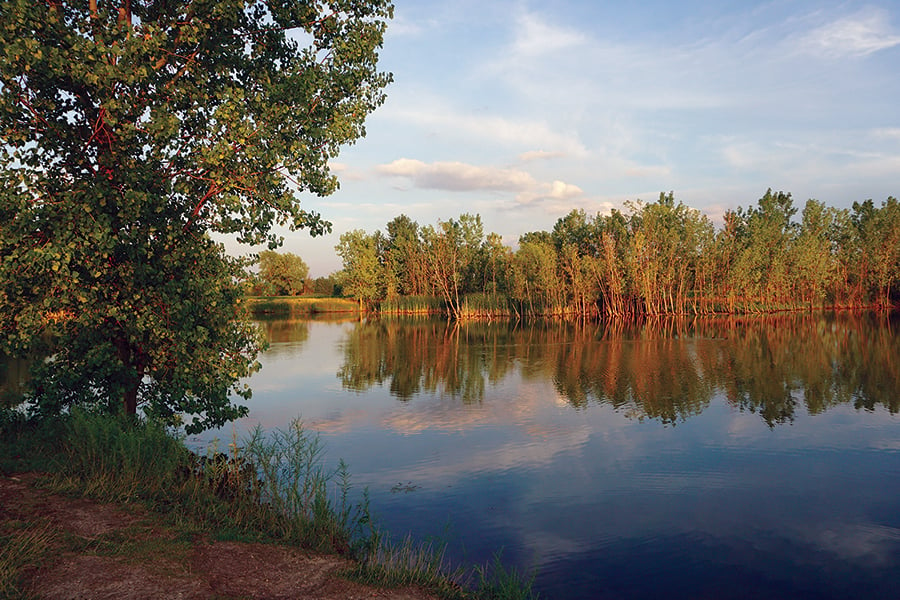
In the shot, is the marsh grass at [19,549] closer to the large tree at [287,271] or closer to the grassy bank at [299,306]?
the grassy bank at [299,306]

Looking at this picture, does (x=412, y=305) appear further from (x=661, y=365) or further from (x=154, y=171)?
(x=154, y=171)

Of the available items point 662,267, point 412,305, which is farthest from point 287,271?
point 662,267

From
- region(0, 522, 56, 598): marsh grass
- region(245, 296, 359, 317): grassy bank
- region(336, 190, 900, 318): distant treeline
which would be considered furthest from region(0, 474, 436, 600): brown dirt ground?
region(245, 296, 359, 317): grassy bank

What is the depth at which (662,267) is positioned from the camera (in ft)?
261

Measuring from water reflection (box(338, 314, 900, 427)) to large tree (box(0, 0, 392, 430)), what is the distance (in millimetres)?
15258

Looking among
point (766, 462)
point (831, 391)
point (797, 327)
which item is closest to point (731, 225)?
point (797, 327)

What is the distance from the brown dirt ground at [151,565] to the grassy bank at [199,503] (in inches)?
11.0

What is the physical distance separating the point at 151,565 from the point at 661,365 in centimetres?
3243

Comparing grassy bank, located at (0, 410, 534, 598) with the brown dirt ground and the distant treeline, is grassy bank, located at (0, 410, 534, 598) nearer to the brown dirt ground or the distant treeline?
the brown dirt ground

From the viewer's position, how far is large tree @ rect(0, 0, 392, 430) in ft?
39.2

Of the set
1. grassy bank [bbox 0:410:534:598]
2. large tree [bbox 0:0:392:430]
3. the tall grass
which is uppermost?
large tree [bbox 0:0:392:430]

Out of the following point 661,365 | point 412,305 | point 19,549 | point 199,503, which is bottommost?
point 661,365

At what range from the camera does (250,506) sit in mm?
11211

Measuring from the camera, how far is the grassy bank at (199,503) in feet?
28.5
